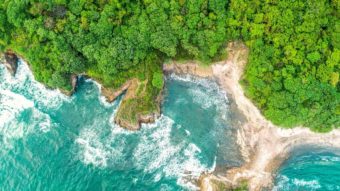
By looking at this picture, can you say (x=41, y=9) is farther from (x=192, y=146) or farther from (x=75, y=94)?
(x=192, y=146)

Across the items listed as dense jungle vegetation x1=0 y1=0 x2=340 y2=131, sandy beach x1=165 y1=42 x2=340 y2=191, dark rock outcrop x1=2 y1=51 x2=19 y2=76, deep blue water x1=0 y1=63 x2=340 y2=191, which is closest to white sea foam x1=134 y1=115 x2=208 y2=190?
deep blue water x1=0 y1=63 x2=340 y2=191

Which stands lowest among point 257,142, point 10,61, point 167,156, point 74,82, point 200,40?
point 167,156

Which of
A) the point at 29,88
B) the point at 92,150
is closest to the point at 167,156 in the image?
the point at 92,150

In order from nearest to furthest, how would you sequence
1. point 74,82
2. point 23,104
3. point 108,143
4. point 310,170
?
point 310,170
point 108,143
point 74,82
point 23,104

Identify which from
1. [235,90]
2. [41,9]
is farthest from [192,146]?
[41,9]

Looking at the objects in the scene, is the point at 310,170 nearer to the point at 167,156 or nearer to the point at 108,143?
the point at 167,156

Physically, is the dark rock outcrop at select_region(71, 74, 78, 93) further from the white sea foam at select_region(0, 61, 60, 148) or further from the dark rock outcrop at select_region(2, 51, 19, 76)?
the dark rock outcrop at select_region(2, 51, 19, 76)

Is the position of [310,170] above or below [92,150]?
above
